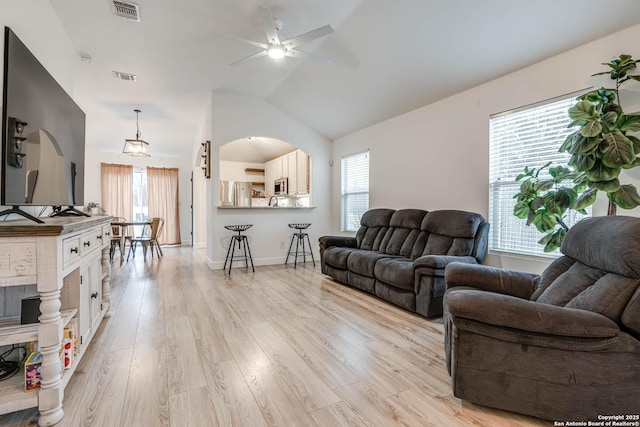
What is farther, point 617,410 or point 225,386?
point 225,386

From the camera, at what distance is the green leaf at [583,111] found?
2043 millimetres

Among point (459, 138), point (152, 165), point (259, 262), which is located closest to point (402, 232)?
point (459, 138)

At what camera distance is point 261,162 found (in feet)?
28.4

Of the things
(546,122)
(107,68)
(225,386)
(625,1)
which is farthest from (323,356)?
(107,68)

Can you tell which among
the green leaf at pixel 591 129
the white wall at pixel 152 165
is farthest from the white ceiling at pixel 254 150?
the green leaf at pixel 591 129

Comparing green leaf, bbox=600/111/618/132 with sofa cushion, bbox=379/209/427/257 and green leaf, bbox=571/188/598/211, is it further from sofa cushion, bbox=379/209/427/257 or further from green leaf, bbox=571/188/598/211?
sofa cushion, bbox=379/209/427/257

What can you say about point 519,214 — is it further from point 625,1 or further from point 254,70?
point 254,70

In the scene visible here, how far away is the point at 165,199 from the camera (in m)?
7.99

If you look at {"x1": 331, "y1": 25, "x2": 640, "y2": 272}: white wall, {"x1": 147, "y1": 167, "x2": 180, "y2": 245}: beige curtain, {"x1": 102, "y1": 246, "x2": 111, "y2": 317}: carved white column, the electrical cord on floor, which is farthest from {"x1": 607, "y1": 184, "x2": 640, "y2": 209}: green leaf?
{"x1": 147, "y1": 167, "x2": 180, "y2": 245}: beige curtain

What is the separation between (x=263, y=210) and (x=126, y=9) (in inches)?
130

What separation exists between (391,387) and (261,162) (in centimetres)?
774

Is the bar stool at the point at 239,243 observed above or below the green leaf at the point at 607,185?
below

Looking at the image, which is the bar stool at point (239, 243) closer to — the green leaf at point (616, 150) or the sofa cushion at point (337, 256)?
the sofa cushion at point (337, 256)

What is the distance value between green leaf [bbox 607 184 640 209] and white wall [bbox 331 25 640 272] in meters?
0.92
